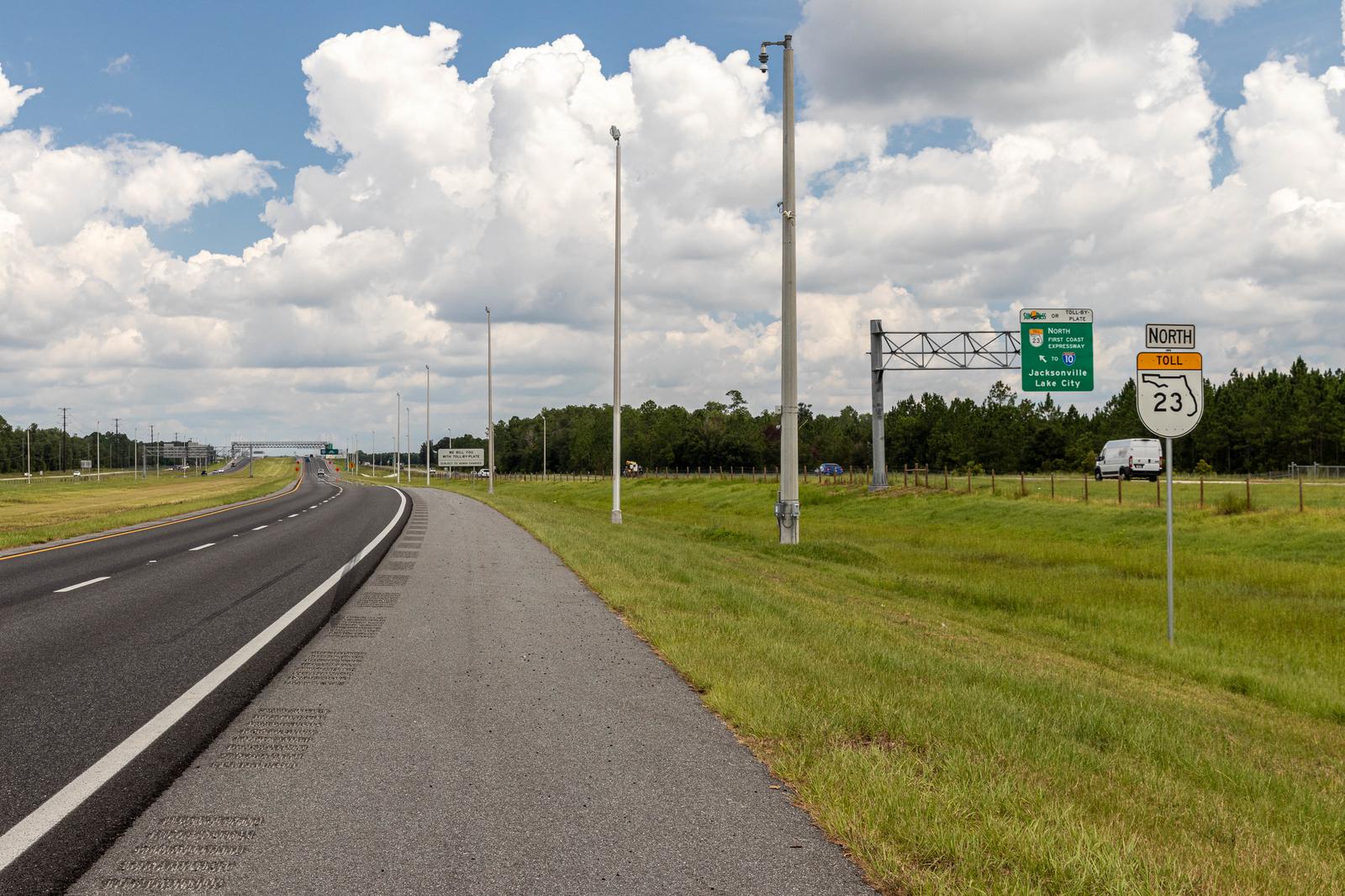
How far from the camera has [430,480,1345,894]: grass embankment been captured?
448cm

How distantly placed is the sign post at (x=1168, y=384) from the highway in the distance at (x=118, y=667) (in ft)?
34.9

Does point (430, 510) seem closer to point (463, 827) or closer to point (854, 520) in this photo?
point (854, 520)

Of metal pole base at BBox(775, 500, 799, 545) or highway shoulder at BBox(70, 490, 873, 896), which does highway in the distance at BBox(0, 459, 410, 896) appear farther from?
metal pole base at BBox(775, 500, 799, 545)

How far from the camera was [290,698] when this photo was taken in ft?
24.2

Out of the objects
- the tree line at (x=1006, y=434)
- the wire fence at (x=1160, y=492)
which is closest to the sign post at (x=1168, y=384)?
the wire fence at (x=1160, y=492)

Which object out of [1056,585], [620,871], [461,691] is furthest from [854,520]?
[620,871]

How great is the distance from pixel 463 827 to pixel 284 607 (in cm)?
828

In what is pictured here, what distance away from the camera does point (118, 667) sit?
8391 mm

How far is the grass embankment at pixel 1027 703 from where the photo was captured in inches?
176

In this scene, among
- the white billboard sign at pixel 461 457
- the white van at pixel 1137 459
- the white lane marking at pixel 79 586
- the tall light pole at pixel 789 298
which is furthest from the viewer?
the white billboard sign at pixel 461 457

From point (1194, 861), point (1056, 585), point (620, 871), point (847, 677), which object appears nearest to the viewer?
point (620, 871)

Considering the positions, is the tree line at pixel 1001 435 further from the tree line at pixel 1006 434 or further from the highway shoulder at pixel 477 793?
the highway shoulder at pixel 477 793

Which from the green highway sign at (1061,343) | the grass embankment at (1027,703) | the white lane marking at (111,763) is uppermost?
the green highway sign at (1061,343)

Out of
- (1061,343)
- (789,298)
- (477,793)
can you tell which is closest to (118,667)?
(477,793)
